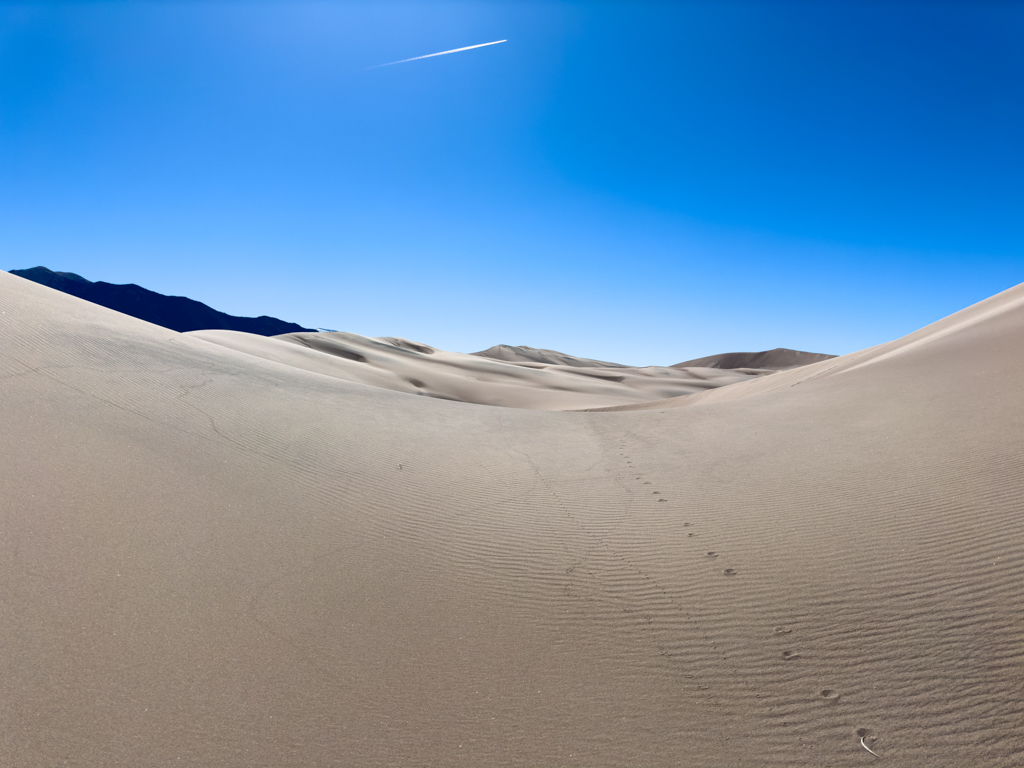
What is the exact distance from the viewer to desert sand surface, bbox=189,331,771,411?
24797mm

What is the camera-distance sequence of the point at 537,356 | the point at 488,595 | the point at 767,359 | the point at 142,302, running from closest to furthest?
the point at 488,595, the point at 537,356, the point at 767,359, the point at 142,302

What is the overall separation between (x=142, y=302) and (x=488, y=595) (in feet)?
561

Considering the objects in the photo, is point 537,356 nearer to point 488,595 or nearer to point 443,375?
point 443,375

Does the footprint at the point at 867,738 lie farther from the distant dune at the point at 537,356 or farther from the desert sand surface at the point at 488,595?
the distant dune at the point at 537,356

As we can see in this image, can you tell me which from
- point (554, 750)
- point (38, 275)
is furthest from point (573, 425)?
point (38, 275)

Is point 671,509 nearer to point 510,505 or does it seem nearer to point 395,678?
point 510,505

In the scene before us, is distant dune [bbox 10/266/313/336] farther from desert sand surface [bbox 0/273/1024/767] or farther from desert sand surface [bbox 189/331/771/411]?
desert sand surface [bbox 0/273/1024/767]

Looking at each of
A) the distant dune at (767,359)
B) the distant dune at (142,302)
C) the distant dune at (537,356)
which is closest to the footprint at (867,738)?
the distant dune at (537,356)

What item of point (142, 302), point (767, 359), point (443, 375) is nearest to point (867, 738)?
point (443, 375)

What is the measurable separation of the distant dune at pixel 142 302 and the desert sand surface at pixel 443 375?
351ft

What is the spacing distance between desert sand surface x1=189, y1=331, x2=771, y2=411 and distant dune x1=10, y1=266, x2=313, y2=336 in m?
107

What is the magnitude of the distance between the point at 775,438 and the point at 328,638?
21.9 feet

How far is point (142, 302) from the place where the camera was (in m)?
146

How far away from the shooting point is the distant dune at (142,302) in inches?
5531
